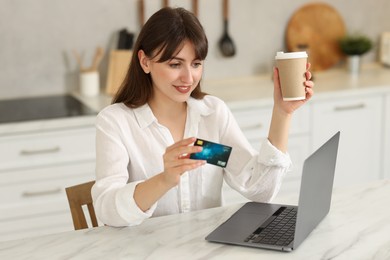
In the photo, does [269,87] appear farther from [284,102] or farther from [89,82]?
[284,102]

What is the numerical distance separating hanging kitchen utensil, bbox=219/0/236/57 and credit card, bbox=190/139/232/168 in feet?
7.57

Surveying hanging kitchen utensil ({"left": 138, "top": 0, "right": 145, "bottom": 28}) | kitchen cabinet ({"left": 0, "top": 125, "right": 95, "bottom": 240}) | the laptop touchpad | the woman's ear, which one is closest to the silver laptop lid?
the laptop touchpad

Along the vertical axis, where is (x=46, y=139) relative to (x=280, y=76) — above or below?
below

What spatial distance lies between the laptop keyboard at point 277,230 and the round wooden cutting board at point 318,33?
2271 millimetres

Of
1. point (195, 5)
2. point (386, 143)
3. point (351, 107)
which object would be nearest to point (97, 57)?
point (195, 5)

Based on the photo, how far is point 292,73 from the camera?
6.17ft

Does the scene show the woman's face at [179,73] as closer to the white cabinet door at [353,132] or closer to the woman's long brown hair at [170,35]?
the woman's long brown hair at [170,35]

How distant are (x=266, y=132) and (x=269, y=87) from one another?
0.35 metres

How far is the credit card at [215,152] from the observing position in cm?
173

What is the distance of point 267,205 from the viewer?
6.73 ft

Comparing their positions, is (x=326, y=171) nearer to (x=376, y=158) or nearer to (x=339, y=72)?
(x=376, y=158)

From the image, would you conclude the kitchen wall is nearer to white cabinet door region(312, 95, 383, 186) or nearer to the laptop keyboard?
white cabinet door region(312, 95, 383, 186)

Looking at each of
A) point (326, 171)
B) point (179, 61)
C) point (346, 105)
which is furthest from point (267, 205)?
point (346, 105)

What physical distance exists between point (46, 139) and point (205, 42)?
1.29m
